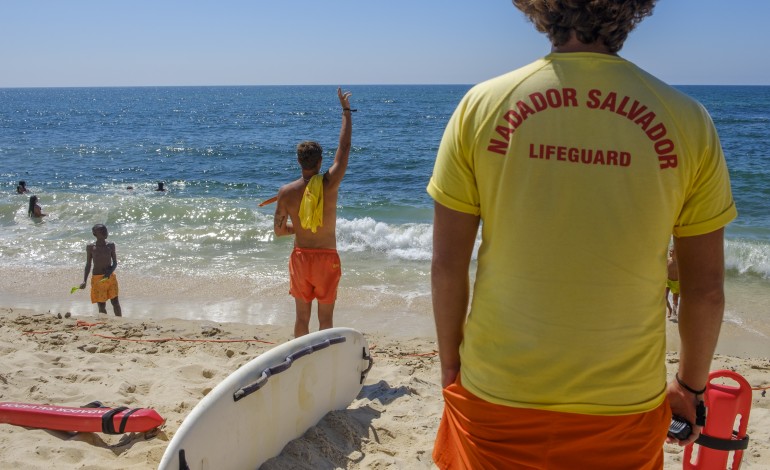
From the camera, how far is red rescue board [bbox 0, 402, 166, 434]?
3.54 metres

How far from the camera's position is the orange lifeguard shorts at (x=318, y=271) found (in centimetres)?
476

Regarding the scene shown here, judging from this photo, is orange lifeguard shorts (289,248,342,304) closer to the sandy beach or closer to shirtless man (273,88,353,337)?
shirtless man (273,88,353,337)

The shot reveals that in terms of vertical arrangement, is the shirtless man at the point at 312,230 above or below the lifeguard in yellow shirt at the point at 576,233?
below

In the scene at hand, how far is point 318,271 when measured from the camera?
4.75 metres

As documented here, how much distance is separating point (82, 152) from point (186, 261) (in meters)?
21.1

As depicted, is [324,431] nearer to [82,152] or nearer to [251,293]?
[251,293]

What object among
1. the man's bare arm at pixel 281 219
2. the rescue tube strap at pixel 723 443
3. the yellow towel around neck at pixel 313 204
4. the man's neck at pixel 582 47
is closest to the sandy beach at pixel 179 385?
the man's bare arm at pixel 281 219

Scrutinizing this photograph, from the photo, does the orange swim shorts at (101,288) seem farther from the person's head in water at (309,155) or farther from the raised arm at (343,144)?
the raised arm at (343,144)

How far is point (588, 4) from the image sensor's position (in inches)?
52.1

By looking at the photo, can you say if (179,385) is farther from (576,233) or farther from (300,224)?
(576,233)

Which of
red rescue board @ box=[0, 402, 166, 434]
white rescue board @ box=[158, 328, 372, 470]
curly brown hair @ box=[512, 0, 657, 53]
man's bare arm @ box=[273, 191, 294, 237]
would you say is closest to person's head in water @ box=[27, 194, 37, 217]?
man's bare arm @ box=[273, 191, 294, 237]

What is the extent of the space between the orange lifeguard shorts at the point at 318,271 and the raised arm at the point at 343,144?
0.57 metres

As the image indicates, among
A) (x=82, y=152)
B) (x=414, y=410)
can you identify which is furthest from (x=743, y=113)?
(x=414, y=410)

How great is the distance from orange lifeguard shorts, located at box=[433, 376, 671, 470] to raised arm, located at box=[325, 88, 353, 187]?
2.72 metres
